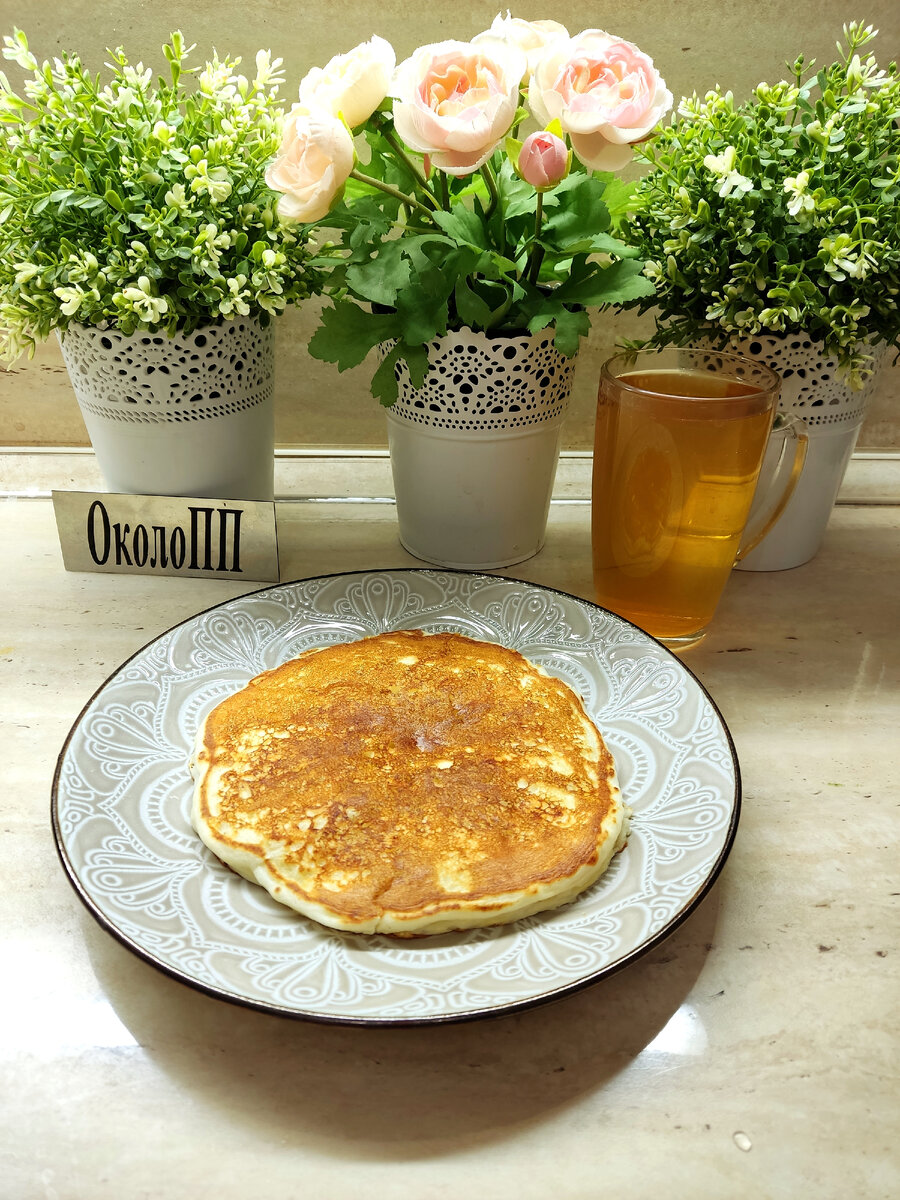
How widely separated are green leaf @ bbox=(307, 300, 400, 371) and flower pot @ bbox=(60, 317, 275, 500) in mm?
113

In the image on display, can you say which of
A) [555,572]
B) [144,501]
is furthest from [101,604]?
[555,572]

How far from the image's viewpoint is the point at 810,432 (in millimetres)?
1036

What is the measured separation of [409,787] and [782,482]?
553 mm

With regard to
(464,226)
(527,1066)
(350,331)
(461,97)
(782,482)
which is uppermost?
(461,97)

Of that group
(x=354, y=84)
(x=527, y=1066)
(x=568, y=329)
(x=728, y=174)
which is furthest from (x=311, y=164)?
(x=527, y=1066)

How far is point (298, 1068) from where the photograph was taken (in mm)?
583

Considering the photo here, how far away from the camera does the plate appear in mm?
585

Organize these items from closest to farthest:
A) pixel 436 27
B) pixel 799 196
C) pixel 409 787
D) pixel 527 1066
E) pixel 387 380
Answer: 1. pixel 527 1066
2. pixel 409 787
3. pixel 799 196
4. pixel 387 380
5. pixel 436 27

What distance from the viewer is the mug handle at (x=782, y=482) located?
3.19 feet

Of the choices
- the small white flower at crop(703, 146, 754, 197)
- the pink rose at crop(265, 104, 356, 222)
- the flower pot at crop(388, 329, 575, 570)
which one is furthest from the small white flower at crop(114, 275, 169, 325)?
the small white flower at crop(703, 146, 754, 197)

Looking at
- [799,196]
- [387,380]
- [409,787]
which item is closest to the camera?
[409,787]

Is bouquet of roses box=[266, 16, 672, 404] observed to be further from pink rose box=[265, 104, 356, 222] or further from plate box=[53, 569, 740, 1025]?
plate box=[53, 569, 740, 1025]

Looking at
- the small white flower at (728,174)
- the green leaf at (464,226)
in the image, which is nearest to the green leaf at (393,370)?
the green leaf at (464,226)

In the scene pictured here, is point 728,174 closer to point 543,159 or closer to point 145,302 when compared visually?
point 543,159
